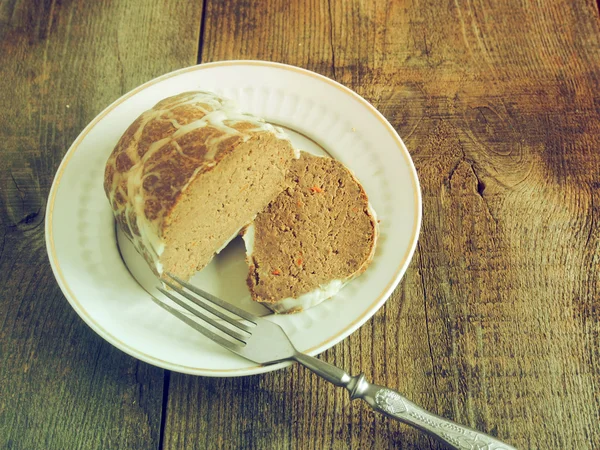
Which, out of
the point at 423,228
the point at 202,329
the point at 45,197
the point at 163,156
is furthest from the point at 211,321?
the point at 45,197

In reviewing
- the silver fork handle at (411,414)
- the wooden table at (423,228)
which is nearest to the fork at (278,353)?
the silver fork handle at (411,414)

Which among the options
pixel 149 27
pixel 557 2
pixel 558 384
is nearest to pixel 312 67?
pixel 149 27

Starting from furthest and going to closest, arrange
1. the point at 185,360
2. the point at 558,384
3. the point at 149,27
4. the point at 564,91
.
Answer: the point at 149,27, the point at 564,91, the point at 558,384, the point at 185,360

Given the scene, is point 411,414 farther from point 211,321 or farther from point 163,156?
point 163,156

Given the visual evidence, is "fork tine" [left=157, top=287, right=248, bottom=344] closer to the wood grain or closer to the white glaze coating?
the white glaze coating

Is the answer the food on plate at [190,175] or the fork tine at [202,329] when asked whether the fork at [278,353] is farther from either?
the food on plate at [190,175]

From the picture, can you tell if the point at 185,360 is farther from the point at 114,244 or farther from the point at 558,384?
the point at 558,384
